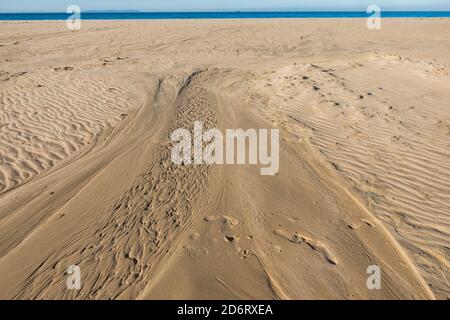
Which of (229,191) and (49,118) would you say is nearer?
(229,191)

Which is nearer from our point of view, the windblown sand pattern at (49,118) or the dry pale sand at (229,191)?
the dry pale sand at (229,191)

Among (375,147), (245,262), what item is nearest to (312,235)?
(245,262)

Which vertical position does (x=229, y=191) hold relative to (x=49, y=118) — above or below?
below

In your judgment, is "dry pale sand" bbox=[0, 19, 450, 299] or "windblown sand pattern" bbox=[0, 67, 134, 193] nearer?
"dry pale sand" bbox=[0, 19, 450, 299]

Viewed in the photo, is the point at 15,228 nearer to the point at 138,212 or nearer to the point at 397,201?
the point at 138,212
